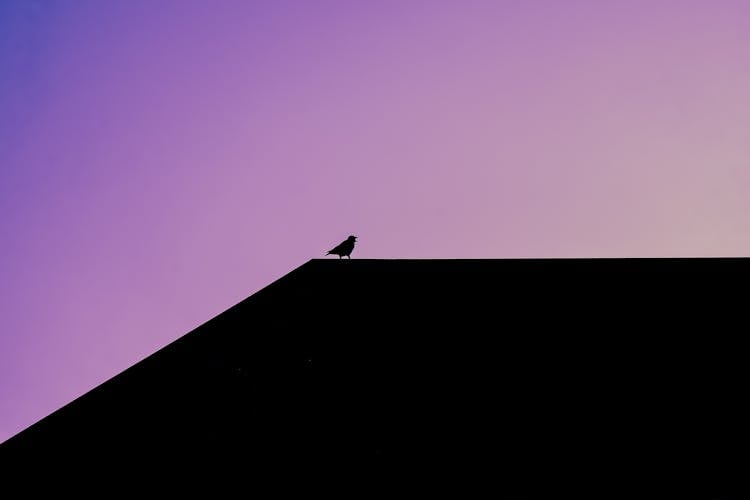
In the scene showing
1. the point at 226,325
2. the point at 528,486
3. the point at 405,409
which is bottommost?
the point at 528,486

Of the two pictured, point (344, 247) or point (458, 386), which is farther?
point (344, 247)

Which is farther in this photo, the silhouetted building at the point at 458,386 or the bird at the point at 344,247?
the bird at the point at 344,247

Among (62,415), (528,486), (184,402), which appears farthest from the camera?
(184,402)

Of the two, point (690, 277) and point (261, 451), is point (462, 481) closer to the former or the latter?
point (261, 451)

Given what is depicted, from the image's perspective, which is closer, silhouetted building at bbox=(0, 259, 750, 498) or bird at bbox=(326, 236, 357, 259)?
silhouetted building at bbox=(0, 259, 750, 498)

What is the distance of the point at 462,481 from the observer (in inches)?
148

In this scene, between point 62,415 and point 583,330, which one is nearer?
point 62,415

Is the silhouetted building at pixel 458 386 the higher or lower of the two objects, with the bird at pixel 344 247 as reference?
lower

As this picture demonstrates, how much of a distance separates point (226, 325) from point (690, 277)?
13.1ft

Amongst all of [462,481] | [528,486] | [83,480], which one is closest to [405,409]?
[462,481]

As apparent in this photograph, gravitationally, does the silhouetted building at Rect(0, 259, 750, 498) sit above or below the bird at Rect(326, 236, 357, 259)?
below

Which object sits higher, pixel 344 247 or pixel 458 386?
pixel 344 247

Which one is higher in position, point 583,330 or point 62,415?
point 583,330

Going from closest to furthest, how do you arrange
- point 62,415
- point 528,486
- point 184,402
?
point 528,486, point 62,415, point 184,402
